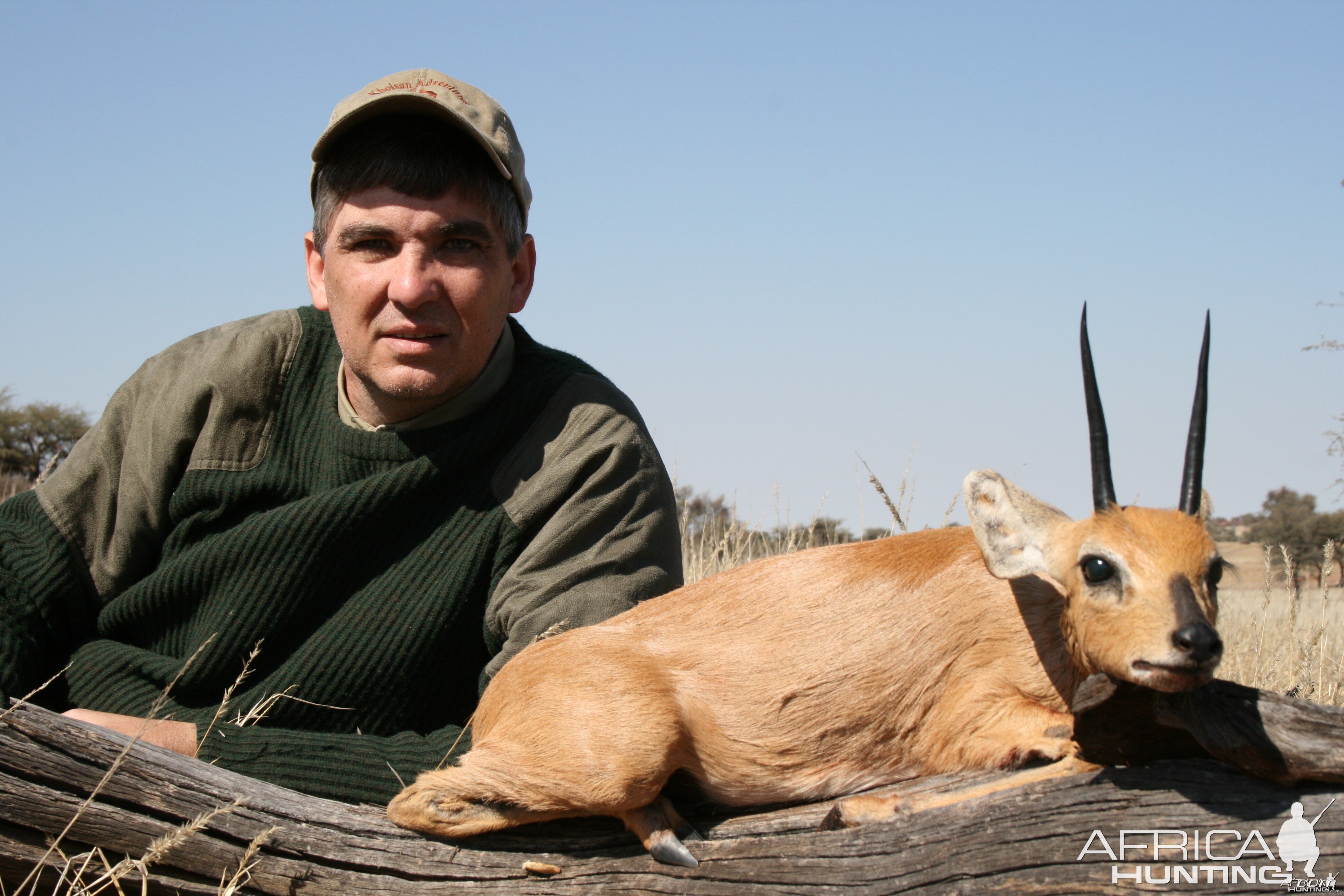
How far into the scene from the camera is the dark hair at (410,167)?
4.13 metres

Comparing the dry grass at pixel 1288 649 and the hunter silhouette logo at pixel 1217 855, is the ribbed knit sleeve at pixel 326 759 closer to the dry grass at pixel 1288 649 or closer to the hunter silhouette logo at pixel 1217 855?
the hunter silhouette logo at pixel 1217 855

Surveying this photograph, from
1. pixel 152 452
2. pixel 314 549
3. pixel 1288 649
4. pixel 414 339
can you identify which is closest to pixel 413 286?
pixel 414 339

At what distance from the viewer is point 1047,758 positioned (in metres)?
2.83

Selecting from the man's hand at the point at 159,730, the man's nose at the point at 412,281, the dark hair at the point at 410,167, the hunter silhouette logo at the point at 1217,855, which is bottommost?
the man's hand at the point at 159,730

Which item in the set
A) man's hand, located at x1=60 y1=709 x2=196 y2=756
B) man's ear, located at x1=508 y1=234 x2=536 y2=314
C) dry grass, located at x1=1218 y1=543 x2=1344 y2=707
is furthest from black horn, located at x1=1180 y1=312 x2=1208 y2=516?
man's hand, located at x1=60 y1=709 x2=196 y2=756

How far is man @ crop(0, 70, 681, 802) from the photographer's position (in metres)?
4.12

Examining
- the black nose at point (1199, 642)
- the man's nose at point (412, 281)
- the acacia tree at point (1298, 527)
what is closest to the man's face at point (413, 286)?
the man's nose at point (412, 281)

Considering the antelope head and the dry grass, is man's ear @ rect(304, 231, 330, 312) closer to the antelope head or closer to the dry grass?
the antelope head

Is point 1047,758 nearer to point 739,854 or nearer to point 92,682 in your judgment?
point 739,854

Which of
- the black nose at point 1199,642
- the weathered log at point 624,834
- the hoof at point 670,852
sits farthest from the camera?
the hoof at point 670,852

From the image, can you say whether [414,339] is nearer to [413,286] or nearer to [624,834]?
[413,286]

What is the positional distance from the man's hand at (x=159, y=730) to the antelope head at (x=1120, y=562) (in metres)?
2.97

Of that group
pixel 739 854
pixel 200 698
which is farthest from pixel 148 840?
pixel 739 854

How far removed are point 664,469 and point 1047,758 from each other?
2.26 m
